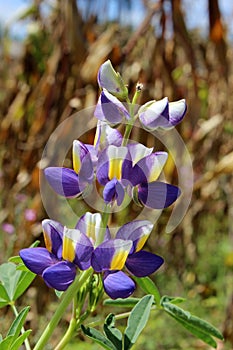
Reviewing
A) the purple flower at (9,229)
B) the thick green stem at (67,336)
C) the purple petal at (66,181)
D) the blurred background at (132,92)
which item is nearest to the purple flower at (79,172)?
the purple petal at (66,181)

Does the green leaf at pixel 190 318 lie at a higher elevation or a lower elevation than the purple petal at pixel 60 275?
lower

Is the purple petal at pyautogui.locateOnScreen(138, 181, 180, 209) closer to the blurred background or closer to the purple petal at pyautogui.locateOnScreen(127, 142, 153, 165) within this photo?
the purple petal at pyautogui.locateOnScreen(127, 142, 153, 165)

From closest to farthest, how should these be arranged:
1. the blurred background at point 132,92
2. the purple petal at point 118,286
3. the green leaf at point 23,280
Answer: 1. the purple petal at point 118,286
2. the green leaf at point 23,280
3. the blurred background at point 132,92

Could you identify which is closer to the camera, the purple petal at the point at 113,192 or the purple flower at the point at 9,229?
the purple petal at the point at 113,192

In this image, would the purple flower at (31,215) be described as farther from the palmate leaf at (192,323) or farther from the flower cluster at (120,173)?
the flower cluster at (120,173)

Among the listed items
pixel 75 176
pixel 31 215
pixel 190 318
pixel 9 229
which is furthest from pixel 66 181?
pixel 9 229

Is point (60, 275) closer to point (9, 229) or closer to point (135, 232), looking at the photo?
point (135, 232)

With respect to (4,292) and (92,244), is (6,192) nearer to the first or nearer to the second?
(4,292)
